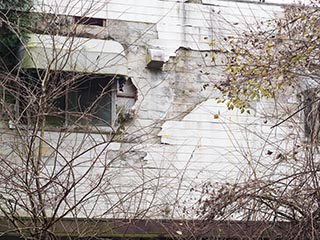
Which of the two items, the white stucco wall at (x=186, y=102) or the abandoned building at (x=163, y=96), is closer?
the abandoned building at (x=163, y=96)

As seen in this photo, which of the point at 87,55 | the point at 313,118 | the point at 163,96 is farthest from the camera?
the point at 163,96

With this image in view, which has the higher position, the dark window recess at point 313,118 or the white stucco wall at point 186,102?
the white stucco wall at point 186,102

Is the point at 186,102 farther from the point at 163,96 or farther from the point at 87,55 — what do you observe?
the point at 87,55

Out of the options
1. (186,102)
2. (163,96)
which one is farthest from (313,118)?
(163,96)

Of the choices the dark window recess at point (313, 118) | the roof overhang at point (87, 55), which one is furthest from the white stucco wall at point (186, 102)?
the dark window recess at point (313, 118)

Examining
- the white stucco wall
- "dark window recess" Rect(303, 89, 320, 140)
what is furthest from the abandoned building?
"dark window recess" Rect(303, 89, 320, 140)

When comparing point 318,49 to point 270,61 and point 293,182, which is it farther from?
point 293,182

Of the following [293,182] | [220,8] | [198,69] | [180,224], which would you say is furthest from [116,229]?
[220,8]

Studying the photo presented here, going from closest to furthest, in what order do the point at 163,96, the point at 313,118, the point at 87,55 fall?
the point at 313,118
the point at 87,55
the point at 163,96

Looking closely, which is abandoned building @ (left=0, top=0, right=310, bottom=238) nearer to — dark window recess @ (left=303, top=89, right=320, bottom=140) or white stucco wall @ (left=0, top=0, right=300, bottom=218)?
white stucco wall @ (left=0, top=0, right=300, bottom=218)

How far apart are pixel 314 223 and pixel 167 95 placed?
4567 mm

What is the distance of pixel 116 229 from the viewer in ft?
24.0

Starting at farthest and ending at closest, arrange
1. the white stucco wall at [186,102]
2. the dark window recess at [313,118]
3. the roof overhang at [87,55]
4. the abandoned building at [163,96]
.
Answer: the white stucco wall at [186,102] < the abandoned building at [163,96] < the roof overhang at [87,55] < the dark window recess at [313,118]

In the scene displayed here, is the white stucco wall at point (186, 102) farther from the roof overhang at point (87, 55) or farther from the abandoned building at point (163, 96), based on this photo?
the roof overhang at point (87, 55)
